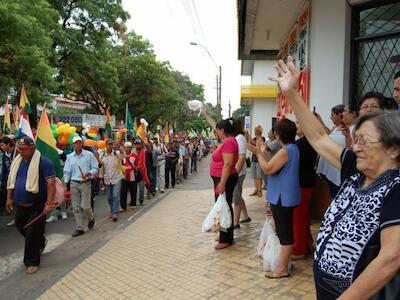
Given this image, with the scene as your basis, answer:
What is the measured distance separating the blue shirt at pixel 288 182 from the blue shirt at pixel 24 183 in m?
3.12

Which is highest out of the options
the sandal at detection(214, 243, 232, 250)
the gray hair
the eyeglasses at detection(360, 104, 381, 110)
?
the eyeglasses at detection(360, 104, 381, 110)

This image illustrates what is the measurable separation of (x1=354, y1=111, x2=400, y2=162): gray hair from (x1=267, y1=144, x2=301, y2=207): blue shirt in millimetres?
2491

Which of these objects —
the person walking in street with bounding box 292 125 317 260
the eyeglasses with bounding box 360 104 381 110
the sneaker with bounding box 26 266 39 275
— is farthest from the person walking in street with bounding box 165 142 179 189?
the eyeglasses with bounding box 360 104 381 110

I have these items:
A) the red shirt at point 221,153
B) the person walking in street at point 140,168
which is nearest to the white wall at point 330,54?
the red shirt at point 221,153

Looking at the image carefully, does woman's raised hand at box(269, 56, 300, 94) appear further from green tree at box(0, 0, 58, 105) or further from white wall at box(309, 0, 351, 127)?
green tree at box(0, 0, 58, 105)

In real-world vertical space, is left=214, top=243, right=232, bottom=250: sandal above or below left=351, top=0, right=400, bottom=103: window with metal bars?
below

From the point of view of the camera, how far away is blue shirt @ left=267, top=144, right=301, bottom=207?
175 inches

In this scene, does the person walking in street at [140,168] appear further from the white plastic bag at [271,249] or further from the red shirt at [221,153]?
the white plastic bag at [271,249]

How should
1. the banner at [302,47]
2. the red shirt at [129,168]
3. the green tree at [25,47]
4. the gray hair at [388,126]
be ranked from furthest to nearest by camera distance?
the green tree at [25,47], the red shirt at [129,168], the banner at [302,47], the gray hair at [388,126]

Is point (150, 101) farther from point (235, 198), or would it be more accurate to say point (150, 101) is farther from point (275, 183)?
point (275, 183)

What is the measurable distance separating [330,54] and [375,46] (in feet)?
2.24

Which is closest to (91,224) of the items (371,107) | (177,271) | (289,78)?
(177,271)

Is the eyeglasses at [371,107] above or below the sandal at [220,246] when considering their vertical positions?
above

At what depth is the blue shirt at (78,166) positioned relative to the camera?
7.34m
